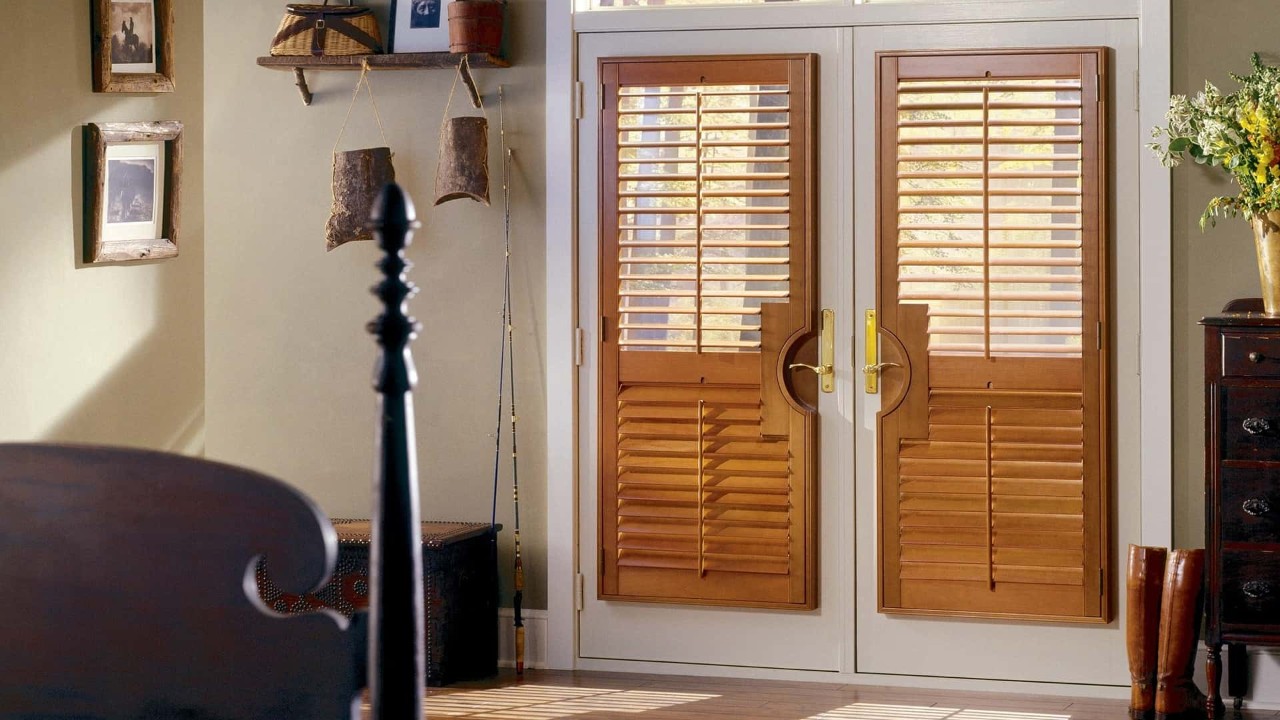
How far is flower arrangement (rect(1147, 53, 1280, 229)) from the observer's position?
3.62 m

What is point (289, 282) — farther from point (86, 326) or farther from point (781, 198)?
point (781, 198)

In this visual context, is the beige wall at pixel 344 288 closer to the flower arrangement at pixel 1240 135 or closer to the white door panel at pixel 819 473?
the white door panel at pixel 819 473

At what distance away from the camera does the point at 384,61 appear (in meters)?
4.35

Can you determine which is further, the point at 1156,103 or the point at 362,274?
the point at 362,274

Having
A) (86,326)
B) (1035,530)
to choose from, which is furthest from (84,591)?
(1035,530)

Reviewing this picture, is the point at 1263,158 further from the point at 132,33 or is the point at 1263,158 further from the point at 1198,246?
the point at 132,33

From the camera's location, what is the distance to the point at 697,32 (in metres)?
4.27

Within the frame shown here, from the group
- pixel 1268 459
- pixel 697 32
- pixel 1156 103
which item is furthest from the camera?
pixel 697 32

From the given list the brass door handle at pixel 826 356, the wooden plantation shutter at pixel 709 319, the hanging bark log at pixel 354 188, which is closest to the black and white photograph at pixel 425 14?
the hanging bark log at pixel 354 188

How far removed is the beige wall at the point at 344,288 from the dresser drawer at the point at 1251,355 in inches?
82.2

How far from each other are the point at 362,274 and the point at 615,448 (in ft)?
3.48

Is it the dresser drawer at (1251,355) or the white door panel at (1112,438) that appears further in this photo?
the white door panel at (1112,438)

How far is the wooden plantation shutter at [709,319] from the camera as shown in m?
4.21

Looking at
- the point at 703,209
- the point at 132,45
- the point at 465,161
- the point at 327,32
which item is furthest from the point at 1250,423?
the point at 132,45
